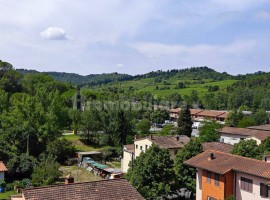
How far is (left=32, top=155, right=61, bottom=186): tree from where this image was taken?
39.3 metres

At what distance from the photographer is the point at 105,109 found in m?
65.1

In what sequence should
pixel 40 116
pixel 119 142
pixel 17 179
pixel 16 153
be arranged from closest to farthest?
1. pixel 17 179
2. pixel 16 153
3. pixel 40 116
4. pixel 119 142

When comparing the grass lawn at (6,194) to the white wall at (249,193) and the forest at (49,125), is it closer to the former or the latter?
the forest at (49,125)

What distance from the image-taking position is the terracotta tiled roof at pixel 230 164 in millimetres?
26734

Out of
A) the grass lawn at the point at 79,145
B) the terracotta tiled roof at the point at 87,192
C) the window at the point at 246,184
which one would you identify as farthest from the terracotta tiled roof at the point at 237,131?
the terracotta tiled roof at the point at 87,192

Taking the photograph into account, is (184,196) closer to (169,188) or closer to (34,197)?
(169,188)

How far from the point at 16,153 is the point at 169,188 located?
24861 mm

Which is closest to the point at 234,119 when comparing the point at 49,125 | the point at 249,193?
the point at 49,125

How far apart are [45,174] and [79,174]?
6535 mm

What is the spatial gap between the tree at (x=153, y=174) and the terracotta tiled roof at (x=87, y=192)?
28.0ft

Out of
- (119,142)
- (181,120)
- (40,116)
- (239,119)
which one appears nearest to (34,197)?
(40,116)

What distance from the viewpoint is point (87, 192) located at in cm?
2017

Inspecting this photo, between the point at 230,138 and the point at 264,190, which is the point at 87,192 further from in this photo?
the point at 230,138

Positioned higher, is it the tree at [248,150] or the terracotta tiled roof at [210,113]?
the terracotta tiled roof at [210,113]
